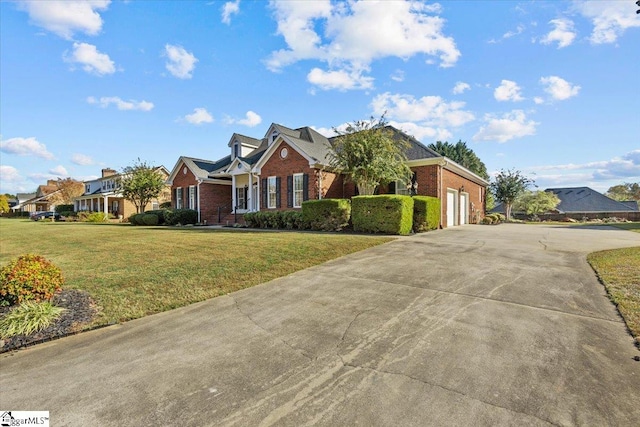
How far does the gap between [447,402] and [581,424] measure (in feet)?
2.98

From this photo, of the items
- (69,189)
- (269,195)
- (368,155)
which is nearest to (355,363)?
(368,155)

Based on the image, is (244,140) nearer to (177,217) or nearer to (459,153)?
(177,217)

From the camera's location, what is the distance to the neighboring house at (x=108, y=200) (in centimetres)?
3845

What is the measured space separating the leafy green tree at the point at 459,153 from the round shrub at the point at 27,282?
1697 inches

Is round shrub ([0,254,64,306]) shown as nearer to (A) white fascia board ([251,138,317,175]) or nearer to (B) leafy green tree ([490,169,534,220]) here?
(A) white fascia board ([251,138,317,175])

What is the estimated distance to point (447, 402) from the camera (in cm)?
249

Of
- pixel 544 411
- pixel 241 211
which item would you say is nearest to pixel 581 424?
pixel 544 411

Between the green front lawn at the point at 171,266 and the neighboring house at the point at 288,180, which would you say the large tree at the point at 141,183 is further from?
the green front lawn at the point at 171,266

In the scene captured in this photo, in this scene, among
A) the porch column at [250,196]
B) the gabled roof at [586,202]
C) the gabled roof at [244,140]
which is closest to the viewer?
the porch column at [250,196]

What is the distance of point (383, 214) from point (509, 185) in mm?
27885

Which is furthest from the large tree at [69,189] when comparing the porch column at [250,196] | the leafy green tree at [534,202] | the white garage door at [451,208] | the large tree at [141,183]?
the leafy green tree at [534,202]

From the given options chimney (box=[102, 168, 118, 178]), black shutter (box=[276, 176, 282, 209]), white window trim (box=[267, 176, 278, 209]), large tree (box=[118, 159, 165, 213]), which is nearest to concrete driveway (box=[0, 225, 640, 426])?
black shutter (box=[276, 176, 282, 209])

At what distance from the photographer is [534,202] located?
120 ft

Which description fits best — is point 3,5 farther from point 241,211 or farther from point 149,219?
point 149,219
